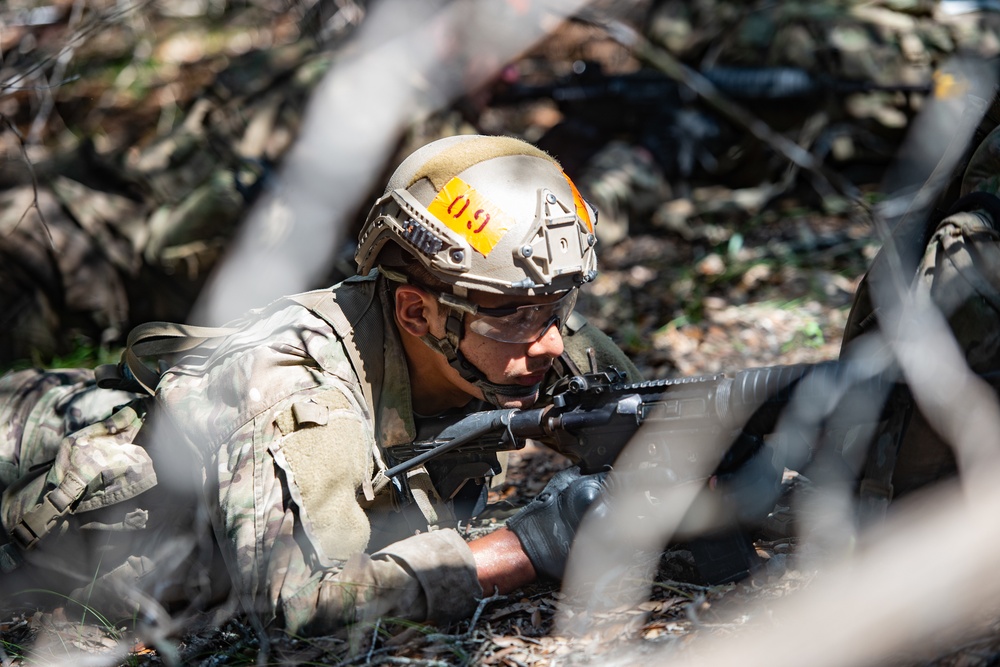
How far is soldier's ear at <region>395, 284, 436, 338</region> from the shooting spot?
2943 millimetres

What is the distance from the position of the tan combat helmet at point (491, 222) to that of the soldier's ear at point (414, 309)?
122mm

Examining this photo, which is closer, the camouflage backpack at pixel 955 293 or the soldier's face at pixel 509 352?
the camouflage backpack at pixel 955 293

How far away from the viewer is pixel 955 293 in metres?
2.39

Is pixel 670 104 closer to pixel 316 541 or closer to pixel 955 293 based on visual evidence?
pixel 955 293

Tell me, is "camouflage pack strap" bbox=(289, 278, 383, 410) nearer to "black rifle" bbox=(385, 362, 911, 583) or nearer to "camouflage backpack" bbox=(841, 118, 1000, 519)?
"black rifle" bbox=(385, 362, 911, 583)

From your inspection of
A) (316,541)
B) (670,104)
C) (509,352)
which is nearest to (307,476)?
(316,541)

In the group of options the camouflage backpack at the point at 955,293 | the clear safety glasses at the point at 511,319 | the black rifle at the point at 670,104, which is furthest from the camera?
the black rifle at the point at 670,104

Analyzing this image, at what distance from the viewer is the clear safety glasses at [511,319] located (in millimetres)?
2840

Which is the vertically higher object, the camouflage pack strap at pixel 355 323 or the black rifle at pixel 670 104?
the camouflage pack strap at pixel 355 323

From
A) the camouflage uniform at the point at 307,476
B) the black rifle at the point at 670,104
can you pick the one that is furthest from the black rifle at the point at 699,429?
the black rifle at the point at 670,104

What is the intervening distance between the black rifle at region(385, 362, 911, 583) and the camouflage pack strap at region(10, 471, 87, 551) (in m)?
1.02

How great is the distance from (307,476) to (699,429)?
108 cm

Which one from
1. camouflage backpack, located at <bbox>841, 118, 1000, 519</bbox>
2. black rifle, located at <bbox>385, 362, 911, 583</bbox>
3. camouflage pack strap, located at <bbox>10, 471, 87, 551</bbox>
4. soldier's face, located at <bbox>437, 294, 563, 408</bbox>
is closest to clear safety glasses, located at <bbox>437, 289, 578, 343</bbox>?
soldier's face, located at <bbox>437, 294, 563, 408</bbox>

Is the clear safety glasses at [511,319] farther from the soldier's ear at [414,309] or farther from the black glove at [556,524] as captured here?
the black glove at [556,524]
